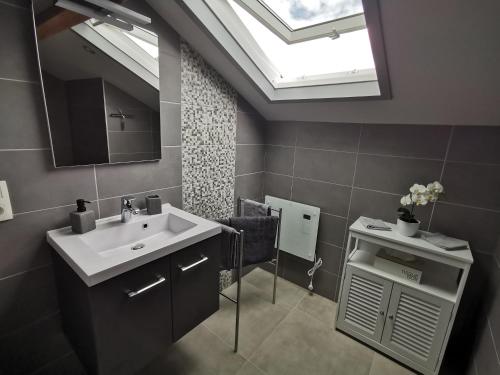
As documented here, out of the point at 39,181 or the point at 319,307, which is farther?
the point at 319,307

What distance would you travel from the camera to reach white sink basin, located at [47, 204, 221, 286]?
86 cm

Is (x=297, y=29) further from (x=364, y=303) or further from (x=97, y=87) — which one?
(x=364, y=303)

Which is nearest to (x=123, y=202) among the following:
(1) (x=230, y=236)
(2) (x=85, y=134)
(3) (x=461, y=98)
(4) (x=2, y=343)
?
(2) (x=85, y=134)

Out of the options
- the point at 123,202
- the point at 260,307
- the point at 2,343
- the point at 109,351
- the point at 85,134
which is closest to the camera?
the point at 109,351

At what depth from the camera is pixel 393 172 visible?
1.67 m

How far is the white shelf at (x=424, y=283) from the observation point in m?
1.36

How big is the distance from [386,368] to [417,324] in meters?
0.36

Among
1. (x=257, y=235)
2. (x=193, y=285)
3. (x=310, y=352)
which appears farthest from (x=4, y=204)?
(x=310, y=352)

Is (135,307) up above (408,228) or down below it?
below

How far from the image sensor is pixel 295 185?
7.00 ft

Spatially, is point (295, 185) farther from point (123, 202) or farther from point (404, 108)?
point (123, 202)

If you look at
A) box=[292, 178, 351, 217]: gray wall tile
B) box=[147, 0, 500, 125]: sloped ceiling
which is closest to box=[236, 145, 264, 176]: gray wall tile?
box=[292, 178, 351, 217]: gray wall tile

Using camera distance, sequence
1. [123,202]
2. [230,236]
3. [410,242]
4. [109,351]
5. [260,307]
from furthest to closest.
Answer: [260,307] → [230,236] → [410,242] → [123,202] → [109,351]

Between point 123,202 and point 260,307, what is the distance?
1.39 metres
